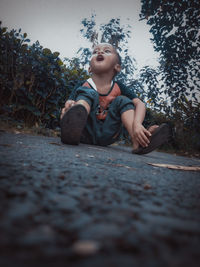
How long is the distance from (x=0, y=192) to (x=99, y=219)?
0.73 feet

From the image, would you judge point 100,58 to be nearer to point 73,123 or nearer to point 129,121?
point 129,121

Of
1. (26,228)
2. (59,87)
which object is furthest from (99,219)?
(59,87)

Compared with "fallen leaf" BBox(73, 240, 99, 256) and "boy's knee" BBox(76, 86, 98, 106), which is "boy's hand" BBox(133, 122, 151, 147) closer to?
"boy's knee" BBox(76, 86, 98, 106)

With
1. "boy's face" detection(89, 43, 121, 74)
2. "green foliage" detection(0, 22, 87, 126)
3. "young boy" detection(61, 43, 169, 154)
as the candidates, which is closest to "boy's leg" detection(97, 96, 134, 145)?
"young boy" detection(61, 43, 169, 154)

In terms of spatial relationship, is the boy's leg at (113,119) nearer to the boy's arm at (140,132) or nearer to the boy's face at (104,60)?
the boy's arm at (140,132)

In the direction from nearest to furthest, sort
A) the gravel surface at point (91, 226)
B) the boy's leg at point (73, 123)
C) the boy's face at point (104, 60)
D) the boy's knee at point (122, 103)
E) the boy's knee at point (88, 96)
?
the gravel surface at point (91, 226)
the boy's leg at point (73, 123)
the boy's knee at point (88, 96)
the boy's knee at point (122, 103)
the boy's face at point (104, 60)

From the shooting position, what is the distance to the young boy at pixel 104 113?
1.57 m

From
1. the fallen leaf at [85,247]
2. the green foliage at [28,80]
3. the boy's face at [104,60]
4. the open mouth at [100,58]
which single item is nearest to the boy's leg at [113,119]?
the boy's face at [104,60]

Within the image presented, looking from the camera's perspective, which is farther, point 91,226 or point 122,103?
point 122,103

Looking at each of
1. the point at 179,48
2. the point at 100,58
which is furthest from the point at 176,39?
the point at 100,58

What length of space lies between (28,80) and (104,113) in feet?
4.37

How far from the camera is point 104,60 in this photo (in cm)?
238

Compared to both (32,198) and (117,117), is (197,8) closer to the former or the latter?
(117,117)

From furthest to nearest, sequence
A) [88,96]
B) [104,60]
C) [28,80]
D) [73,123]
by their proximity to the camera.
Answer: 1. [28,80]
2. [104,60]
3. [88,96]
4. [73,123]
